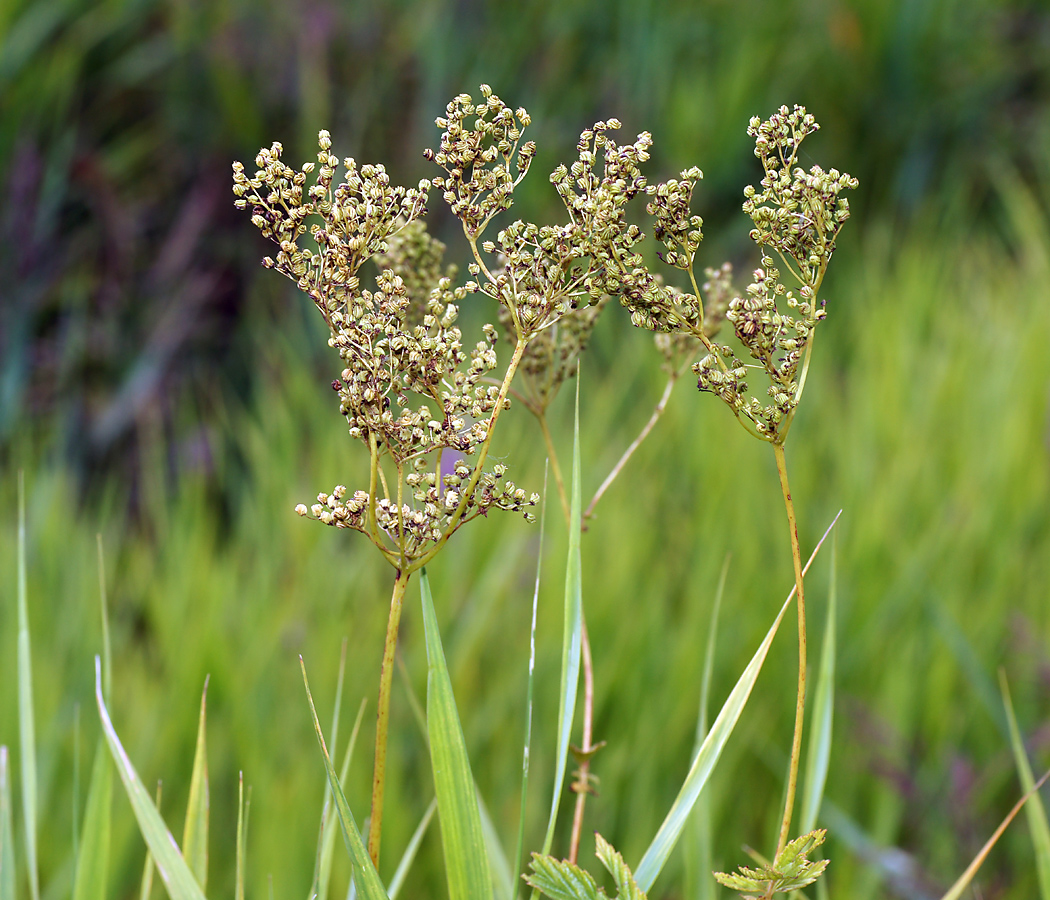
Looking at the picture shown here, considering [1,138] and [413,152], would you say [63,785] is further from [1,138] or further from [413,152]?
[413,152]

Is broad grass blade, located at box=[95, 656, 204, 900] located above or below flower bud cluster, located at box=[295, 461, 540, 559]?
below

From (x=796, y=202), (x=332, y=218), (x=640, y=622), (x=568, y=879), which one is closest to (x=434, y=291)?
(x=332, y=218)

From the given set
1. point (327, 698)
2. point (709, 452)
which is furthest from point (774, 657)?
point (327, 698)

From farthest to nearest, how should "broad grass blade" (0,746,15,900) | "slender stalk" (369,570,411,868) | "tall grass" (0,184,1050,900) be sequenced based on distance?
"tall grass" (0,184,1050,900), "broad grass blade" (0,746,15,900), "slender stalk" (369,570,411,868)

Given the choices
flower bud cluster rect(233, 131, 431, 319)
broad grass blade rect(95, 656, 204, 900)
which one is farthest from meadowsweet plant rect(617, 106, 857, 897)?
broad grass blade rect(95, 656, 204, 900)

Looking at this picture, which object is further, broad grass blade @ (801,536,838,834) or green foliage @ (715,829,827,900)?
broad grass blade @ (801,536,838,834)

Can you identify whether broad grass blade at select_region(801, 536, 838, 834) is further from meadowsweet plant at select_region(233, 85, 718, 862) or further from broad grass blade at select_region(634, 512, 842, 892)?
meadowsweet plant at select_region(233, 85, 718, 862)

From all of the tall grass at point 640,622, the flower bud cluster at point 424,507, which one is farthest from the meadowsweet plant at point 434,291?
the tall grass at point 640,622
